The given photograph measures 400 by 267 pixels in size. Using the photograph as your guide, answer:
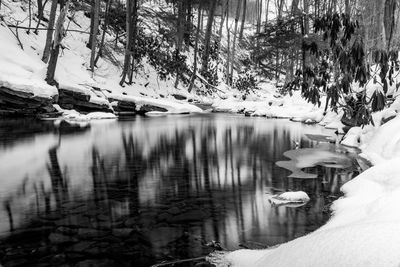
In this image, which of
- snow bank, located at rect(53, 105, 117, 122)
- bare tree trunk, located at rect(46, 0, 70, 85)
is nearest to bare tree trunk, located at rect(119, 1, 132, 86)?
snow bank, located at rect(53, 105, 117, 122)

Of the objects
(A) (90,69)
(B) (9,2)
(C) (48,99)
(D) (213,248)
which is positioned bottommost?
(D) (213,248)

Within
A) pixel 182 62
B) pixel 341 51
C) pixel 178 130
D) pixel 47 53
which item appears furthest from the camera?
pixel 182 62

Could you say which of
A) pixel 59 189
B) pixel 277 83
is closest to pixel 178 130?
pixel 59 189

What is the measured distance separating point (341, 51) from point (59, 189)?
214 inches

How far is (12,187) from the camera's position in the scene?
281 inches

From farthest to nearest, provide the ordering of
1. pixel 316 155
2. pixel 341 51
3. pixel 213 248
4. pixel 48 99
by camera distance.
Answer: pixel 48 99, pixel 316 155, pixel 341 51, pixel 213 248

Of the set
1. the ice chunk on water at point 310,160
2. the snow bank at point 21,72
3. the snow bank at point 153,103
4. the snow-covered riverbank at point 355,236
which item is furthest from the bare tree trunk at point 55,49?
the snow-covered riverbank at point 355,236

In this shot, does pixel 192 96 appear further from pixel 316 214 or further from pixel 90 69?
pixel 316 214

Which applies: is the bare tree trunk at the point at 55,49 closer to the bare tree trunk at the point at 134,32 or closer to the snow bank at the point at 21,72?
the snow bank at the point at 21,72

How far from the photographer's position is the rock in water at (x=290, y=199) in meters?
6.30

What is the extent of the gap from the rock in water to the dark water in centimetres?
16

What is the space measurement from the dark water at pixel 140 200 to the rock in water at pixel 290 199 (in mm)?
156

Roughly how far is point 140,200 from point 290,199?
7.91 feet

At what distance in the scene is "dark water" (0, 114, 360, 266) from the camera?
4547mm
